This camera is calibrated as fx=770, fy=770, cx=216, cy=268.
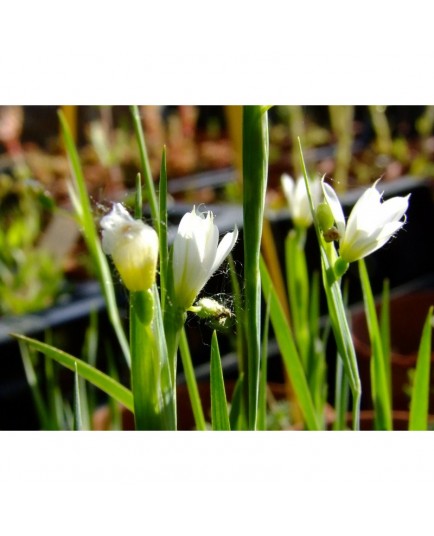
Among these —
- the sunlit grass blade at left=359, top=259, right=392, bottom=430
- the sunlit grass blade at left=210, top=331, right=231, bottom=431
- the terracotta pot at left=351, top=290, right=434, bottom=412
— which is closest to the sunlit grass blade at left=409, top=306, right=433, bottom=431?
the sunlit grass blade at left=359, top=259, right=392, bottom=430

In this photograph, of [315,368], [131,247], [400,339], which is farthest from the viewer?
[400,339]

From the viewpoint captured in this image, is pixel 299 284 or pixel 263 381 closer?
pixel 263 381

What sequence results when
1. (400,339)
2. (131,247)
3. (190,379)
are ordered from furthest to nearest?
1. (400,339)
2. (190,379)
3. (131,247)

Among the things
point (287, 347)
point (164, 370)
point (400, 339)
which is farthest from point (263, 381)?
point (400, 339)

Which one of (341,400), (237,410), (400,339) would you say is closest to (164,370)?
(237,410)

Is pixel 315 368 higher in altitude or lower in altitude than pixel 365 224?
lower

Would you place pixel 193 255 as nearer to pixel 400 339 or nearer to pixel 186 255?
pixel 186 255
